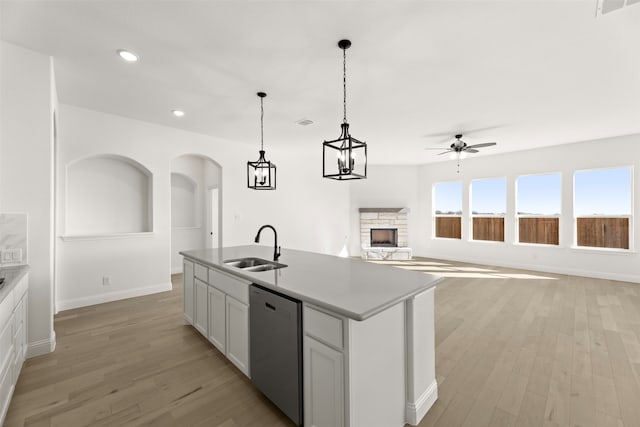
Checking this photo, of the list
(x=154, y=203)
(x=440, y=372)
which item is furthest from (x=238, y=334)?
(x=154, y=203)

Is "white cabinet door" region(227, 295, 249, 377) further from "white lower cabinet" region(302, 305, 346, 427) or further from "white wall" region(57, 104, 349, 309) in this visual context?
"white wall" region(57, 104, 349, 309)

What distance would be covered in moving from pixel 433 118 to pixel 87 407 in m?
4.79

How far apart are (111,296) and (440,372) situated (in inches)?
169

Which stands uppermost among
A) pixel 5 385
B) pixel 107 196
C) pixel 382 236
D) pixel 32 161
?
pixel 32 161

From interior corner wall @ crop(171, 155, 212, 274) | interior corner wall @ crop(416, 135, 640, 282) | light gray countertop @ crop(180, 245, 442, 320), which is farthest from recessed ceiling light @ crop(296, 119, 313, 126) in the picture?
interior corner wall @ crop(416, 135, 640, 282)

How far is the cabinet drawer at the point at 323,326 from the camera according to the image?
141cm

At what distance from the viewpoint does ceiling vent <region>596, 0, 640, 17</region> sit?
1821 mm

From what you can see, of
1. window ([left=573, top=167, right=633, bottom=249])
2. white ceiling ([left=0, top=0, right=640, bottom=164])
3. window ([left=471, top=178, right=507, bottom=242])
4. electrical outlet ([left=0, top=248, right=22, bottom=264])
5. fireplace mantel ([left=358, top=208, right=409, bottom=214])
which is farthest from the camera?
fireplace mantel ([left=358, top=208, right=409, bottom=214])

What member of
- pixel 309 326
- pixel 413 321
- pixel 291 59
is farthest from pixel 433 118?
pixel 309 326

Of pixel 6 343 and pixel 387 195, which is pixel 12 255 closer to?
Result: pixel 6 343

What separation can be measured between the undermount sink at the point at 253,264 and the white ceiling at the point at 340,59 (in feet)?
6.04

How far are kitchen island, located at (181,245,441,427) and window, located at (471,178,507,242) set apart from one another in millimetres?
5886

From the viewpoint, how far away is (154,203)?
4.41 m

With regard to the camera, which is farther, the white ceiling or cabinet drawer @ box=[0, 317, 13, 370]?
the white ceiling
